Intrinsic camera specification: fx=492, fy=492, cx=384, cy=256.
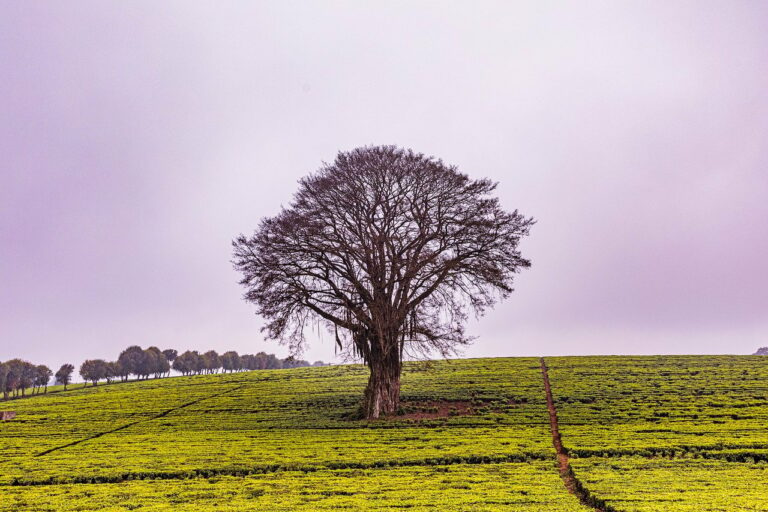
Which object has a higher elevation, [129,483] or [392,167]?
[392,167]

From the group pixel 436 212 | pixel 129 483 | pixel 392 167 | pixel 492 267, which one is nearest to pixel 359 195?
pixel 392 167

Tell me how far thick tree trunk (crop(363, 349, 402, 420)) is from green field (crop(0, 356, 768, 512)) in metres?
1.62

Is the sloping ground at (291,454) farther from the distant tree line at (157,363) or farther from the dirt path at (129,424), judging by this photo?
the distant tree line at (157,363)

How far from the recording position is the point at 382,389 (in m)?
37.6

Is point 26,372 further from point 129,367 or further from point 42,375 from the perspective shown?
point 129,367

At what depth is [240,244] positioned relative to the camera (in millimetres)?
37938

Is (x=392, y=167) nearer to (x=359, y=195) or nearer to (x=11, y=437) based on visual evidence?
(x=359, y=195)

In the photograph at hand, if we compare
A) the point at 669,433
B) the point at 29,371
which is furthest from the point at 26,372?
the point at 669,433

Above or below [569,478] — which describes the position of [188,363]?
above

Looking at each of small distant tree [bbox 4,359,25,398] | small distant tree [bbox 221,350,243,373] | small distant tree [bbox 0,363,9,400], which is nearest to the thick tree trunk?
small distant tree [bbox 4,359,25,398]

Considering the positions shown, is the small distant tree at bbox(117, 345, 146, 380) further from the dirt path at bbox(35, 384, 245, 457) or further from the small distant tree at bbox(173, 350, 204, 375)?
the dirt path at bbox(35, 384, 245, 457)

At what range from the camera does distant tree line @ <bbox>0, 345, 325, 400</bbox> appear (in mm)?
134375

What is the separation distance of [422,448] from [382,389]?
980cm

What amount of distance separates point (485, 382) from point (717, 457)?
26.6 metres
